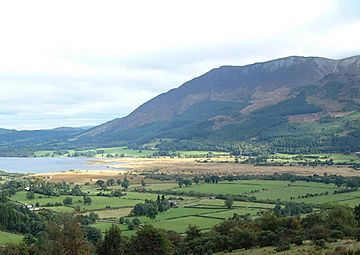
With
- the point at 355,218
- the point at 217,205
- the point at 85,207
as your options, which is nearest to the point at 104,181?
the point at 85,207

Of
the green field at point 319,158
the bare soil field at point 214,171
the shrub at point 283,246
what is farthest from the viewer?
the green field at point 319,158

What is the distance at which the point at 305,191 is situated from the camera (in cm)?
10462

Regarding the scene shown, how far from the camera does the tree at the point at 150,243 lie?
2083 inches

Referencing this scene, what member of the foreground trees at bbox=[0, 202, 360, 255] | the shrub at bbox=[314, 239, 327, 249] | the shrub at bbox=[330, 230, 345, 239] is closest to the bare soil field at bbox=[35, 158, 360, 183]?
the foreground trees at bbox=[0, 202, 360, 255]

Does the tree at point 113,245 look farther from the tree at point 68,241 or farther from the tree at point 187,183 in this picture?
the tree at point 187,183

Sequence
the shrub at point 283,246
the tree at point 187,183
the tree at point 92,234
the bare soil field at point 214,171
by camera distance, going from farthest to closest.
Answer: the bare soil field at point 214,171
the tree at point 187,183
the tree at point 92,234
the shrub at point 283,246

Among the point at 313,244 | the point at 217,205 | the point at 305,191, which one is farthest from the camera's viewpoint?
the point at 305,191

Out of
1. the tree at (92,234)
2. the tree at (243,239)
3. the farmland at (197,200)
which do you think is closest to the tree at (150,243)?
the tree at (243,239)

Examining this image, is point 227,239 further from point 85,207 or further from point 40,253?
point 85,207

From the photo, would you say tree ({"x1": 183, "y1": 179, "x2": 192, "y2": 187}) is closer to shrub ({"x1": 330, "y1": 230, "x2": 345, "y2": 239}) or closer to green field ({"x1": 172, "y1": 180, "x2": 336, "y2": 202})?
green field ({"x1": 172, "y1": 180, "x2": 336, "y2": 202})

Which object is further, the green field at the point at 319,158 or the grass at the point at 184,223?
the green field at the point at 319,158

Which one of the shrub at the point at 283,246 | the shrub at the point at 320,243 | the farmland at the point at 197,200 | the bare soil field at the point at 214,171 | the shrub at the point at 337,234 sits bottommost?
the farmland at the point at 197,200

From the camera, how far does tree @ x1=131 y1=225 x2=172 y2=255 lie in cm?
5291

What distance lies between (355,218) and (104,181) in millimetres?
93961
